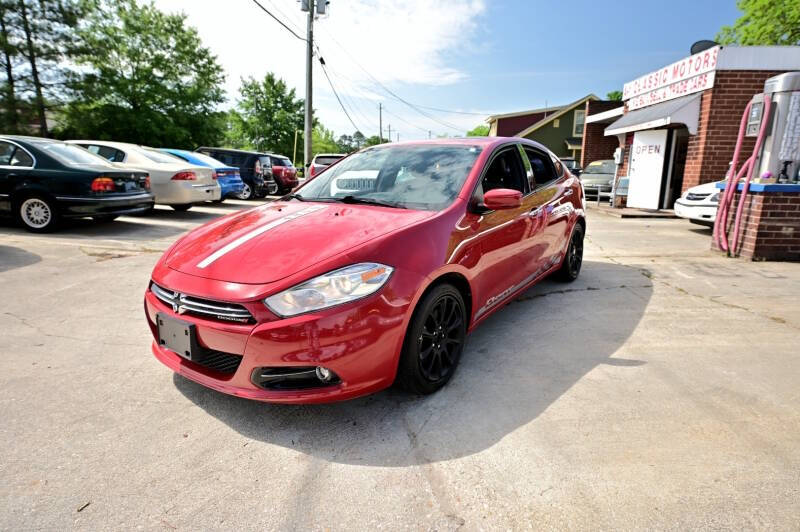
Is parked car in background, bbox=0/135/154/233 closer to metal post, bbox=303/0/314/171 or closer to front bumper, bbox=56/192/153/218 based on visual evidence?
front bumper, bbox=56/192/153/218

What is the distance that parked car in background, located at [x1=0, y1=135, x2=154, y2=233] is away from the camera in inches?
280

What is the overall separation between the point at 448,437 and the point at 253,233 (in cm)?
158

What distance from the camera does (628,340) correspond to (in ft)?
11.9

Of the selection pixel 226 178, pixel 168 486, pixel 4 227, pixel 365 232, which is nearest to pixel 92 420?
pixel 168 486

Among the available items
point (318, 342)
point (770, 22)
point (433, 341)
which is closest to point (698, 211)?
point (433, 341)

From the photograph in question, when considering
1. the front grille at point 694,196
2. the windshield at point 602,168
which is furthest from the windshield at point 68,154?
the windshield at point 602,168

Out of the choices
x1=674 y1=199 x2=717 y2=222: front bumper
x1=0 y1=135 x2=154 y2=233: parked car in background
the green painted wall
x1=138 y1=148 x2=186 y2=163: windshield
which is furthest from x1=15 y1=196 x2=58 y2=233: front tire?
the green painted wall

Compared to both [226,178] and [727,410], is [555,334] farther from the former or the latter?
[226,178]

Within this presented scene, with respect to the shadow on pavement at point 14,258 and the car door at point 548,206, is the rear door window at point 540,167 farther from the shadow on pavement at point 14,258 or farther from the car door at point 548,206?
the shadow on pavement at point 14,258

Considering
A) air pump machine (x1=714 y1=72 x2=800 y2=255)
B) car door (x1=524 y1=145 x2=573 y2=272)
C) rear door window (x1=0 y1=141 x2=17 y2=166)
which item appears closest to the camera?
car door (x1=524 y1=145 x2=573 y2=272)

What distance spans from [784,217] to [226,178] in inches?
443

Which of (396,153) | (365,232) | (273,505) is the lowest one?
(273,505)

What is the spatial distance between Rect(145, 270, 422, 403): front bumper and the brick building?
39.4 feet

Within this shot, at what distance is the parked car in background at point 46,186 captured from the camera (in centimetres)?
710
